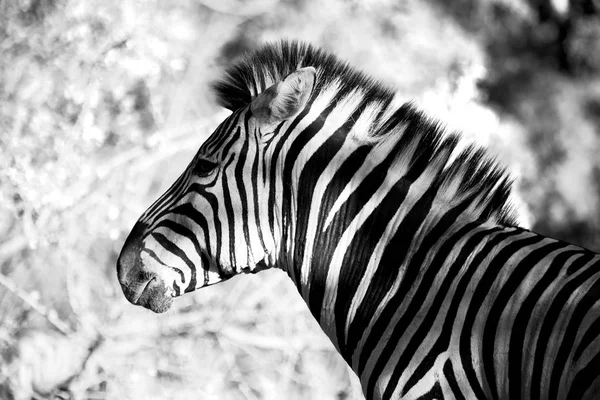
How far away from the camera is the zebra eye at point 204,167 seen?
9.57 ft

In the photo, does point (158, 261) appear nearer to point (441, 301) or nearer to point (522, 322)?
point (441, 301)

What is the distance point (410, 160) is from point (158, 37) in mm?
5241

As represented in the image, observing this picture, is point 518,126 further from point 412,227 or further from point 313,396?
point 412,227

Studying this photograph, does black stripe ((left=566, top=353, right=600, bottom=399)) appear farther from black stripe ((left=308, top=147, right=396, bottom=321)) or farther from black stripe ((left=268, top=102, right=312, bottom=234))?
black stripe ((left=268, top=102, right=312, bottom=234))

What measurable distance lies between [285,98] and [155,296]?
2.95 feet

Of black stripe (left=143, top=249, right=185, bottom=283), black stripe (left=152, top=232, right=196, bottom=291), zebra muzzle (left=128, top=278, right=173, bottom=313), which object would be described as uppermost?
black stripe (left=152, top=232, right=196, bottom=291)

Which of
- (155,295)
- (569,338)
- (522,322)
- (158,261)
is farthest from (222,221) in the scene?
(569,338)

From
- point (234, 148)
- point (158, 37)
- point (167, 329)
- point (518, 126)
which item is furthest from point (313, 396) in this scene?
point (518, 126)

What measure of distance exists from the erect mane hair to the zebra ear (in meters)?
0.13

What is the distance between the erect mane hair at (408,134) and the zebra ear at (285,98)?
0.43ft

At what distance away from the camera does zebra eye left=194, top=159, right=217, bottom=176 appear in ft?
9.57

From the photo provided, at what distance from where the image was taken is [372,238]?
2.73 m

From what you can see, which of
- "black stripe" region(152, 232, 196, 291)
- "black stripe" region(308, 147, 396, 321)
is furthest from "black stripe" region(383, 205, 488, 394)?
"black stripe" region(152, 232, 196, 291)

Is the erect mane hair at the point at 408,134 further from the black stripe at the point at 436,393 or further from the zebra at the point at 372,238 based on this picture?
the black stripe at the point at 436,393
